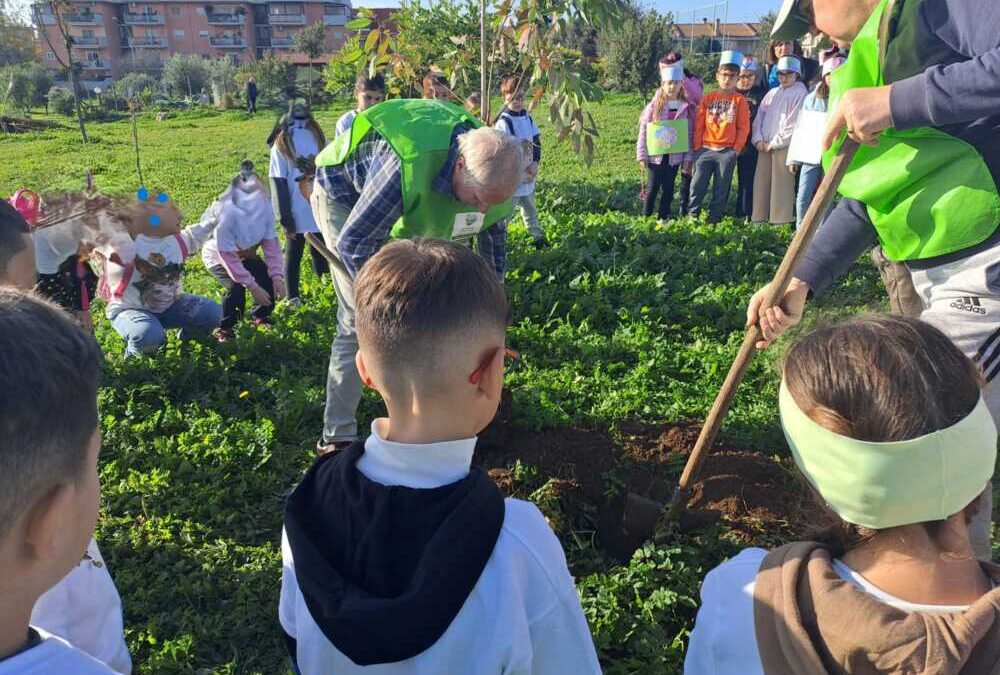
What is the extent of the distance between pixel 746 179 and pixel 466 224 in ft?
18.7

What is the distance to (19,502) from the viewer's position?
920mm

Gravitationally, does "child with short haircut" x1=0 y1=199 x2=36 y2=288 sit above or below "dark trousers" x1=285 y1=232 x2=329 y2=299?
above

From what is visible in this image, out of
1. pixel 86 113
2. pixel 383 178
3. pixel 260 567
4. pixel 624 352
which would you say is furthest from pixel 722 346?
pixel 86 113

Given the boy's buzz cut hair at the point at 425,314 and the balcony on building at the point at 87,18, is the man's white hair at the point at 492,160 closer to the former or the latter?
the boy's buzz cut hair at the point at 425,314

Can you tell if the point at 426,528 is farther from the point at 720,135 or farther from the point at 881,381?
the point at 720,135

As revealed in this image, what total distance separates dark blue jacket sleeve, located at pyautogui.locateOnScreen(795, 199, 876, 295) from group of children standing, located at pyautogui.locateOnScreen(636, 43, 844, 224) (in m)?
5.21

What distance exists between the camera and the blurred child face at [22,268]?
251 centimetres

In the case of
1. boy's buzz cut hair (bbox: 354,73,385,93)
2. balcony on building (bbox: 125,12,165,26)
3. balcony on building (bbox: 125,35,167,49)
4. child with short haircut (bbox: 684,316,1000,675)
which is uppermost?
balcony on building (bbox: 125,12,165,26)

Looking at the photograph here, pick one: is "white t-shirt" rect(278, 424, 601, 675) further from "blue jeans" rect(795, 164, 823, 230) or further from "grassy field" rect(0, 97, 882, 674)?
"blue jeans" rect(795, 164, 823, 230)

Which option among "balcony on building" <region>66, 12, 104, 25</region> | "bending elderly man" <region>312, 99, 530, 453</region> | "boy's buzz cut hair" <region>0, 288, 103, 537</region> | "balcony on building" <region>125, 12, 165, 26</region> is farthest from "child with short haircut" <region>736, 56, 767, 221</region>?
"balcony on building" <region>125, 12, 165, 26</region>

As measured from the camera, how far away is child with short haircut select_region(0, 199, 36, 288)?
2518 mm

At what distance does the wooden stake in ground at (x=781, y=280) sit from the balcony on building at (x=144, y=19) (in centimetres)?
7540

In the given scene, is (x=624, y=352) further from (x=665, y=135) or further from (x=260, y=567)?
(x=665, y=135)

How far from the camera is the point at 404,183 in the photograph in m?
3.08
